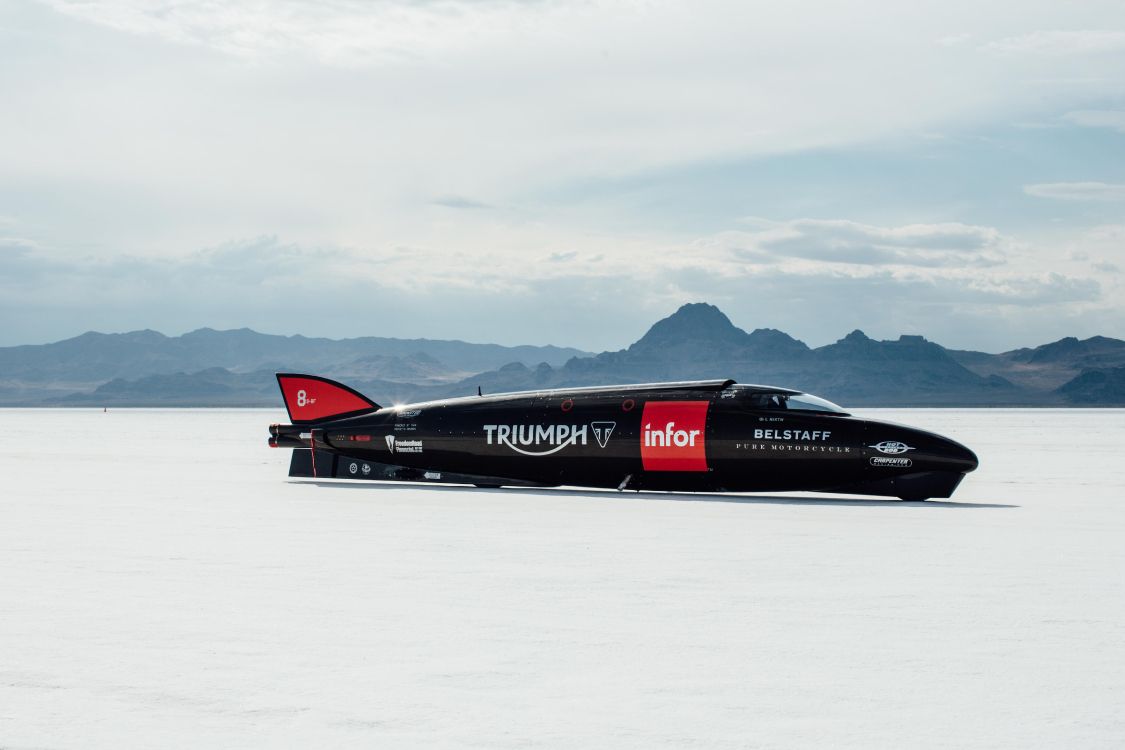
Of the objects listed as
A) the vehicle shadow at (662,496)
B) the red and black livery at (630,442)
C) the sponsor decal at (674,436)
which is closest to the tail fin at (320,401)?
the red and black livery at (630,442)

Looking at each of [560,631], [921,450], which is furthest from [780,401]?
[560,631]

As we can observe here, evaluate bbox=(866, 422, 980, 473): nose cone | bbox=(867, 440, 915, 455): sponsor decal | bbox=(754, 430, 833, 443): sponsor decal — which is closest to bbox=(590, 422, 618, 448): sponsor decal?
bbox=(754, 430, 833, 443): sponsor decal

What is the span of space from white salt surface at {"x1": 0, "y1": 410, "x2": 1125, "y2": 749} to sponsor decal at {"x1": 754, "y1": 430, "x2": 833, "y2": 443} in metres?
3.35

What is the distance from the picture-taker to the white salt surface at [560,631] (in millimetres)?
6422

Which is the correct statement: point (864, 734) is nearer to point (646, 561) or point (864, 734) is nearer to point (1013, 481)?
point (646, 561)

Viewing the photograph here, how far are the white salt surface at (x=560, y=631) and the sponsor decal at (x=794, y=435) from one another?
11.0ft

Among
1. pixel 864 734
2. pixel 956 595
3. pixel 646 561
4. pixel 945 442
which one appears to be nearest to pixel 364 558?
pixel 646 561

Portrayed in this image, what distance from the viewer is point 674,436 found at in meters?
22.5

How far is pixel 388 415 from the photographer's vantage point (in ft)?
84.5

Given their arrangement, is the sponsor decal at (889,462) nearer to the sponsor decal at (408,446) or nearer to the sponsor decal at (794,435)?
the sponsor decal at (794,435)

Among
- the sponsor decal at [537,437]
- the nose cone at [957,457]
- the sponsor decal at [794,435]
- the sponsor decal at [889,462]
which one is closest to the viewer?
the nose cone at [957,457]

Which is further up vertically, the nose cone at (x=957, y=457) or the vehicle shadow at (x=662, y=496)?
the nose cone at (x=957, y=457)

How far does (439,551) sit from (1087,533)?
860 cm

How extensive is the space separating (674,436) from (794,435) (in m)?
→ 2.31
